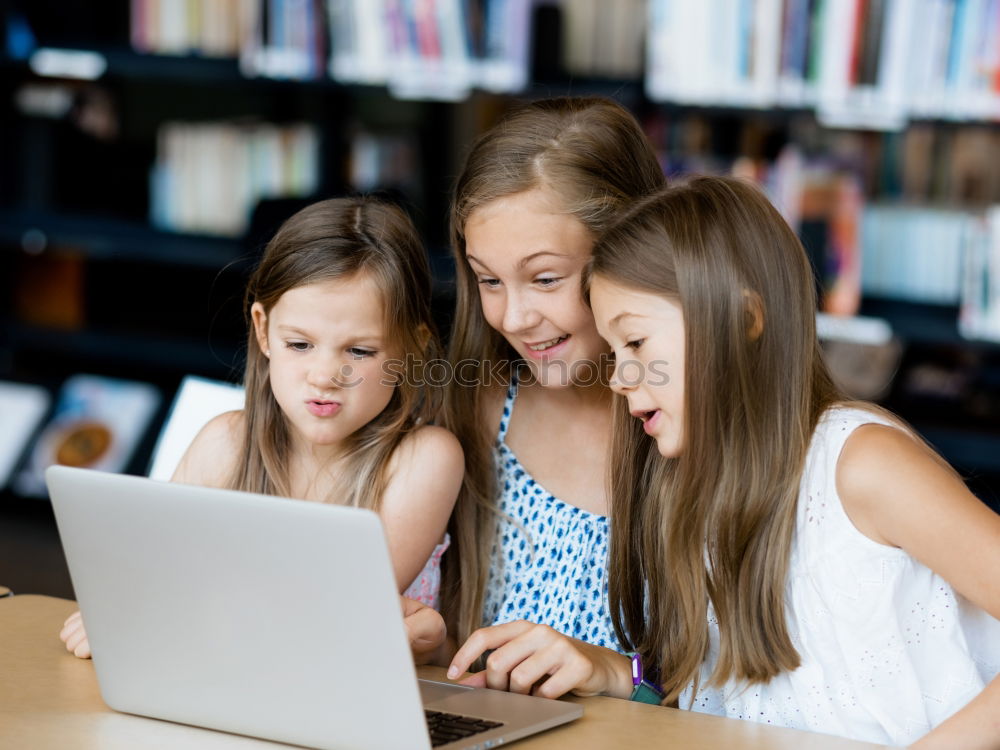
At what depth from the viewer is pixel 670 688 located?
50.3 inches

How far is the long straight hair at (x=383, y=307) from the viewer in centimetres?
151

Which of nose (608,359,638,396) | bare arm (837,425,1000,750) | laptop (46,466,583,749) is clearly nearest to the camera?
laptop (46,466,583,749)

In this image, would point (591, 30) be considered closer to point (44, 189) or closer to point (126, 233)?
point (126, 233)

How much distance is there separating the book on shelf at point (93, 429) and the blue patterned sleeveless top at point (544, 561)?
1.97 meters

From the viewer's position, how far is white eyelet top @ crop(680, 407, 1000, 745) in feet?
4.01

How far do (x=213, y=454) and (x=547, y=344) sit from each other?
446 millimetres

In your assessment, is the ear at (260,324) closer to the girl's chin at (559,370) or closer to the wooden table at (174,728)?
the girl's chin at (559,370)

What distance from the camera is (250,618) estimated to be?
958mm

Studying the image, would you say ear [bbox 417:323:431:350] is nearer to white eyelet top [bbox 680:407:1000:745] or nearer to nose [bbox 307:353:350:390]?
nose [bbox 307:353:350:390]

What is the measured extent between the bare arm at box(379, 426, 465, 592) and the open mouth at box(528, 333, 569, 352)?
0.15 m

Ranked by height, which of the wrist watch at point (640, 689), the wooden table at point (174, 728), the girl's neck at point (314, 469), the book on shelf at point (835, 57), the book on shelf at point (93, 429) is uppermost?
the book on shelf at point (835, 57)

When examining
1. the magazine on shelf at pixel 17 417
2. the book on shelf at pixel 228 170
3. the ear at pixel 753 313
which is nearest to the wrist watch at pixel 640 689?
the ear at pixel 753 313

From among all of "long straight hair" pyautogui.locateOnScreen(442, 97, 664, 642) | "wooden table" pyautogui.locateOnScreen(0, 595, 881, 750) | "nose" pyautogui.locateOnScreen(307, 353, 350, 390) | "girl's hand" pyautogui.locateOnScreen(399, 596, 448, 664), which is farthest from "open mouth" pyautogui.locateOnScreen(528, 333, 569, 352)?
"wooden table" pyautogui.locateOnScreen(0, 595, 881, 750)

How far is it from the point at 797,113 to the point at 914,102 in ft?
0.79
